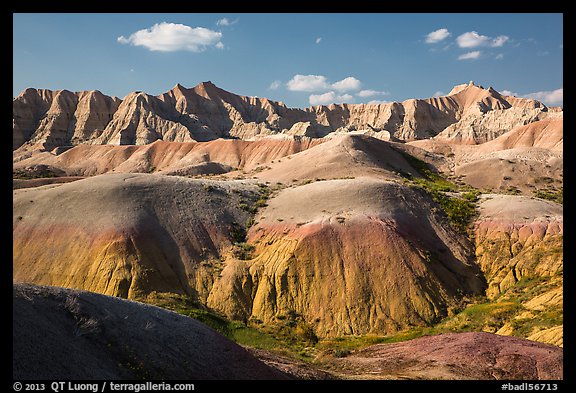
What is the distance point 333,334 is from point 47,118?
135m

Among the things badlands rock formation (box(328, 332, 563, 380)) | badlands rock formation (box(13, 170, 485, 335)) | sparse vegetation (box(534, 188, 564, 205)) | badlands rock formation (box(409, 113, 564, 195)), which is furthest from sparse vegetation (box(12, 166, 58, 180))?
sparse vegetation (box(534, 188, 564, 205))

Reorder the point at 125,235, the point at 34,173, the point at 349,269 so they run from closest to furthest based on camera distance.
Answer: the point at 349,269 → the point at 125,235 → the point at 34,173

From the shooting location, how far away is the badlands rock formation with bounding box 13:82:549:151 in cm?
12750

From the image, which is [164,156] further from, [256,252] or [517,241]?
[517,241]

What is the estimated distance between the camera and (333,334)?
94.0 ft

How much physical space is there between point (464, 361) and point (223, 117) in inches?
5723

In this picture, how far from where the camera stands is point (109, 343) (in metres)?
11.3

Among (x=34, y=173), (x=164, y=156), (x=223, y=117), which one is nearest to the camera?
(x=34, y=173)

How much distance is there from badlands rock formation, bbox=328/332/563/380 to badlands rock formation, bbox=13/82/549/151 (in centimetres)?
10423

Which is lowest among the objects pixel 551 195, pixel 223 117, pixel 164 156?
pixel 551 195

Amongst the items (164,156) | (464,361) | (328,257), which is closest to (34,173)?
(164,156)

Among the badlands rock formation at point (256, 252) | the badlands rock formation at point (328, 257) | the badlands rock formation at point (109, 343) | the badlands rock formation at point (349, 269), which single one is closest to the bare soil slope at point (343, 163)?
the badlands rock formation at point (328, 257)

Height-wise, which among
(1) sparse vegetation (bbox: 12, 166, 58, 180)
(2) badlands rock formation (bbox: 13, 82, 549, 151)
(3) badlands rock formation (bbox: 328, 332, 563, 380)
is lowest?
(3) badlands rock formation (bbox: 328, 332, 563, 380)

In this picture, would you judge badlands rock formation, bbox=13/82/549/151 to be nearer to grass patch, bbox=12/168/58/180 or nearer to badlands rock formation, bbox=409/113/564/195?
badlands rock formation, bbox=409/113/564/195
